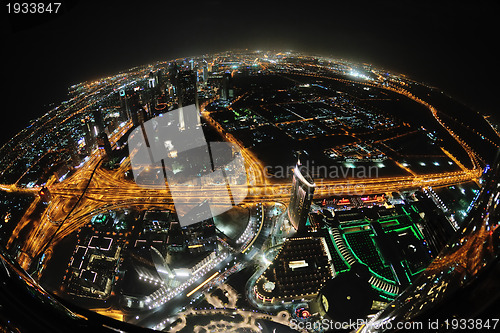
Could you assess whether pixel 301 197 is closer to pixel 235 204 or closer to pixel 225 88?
pixel 235 204

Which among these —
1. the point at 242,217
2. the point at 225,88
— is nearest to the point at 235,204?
the point at 242,217

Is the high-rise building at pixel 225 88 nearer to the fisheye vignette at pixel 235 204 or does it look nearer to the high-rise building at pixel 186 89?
the fisheye vignette at pixel 235 204

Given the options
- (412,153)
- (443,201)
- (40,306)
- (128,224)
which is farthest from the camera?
(412,153)

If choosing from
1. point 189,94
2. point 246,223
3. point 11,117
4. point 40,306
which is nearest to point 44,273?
point 11,117

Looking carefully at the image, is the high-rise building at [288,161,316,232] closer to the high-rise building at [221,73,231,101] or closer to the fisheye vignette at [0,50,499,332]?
the fisheye vignette at [0,50,499,332]

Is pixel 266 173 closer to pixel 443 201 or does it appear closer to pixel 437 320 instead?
pixel 443 201

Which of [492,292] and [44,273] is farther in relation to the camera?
[44,273]

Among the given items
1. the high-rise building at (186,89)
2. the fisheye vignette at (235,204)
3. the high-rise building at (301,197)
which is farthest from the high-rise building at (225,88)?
the high-rise building at (301,197)

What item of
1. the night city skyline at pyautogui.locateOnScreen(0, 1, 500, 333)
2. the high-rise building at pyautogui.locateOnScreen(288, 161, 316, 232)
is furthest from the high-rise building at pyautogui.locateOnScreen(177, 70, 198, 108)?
the high-rise building at pyautogui.locateOnScreen(288, 161, 316, 232)
